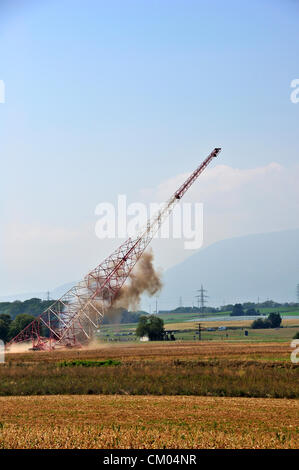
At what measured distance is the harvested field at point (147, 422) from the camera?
746 inches

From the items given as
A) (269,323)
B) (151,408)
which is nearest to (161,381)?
(151,408)

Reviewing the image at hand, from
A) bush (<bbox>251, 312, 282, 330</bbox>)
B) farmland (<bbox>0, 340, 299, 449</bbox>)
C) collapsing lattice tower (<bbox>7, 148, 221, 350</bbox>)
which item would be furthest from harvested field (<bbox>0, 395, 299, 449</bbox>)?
bush (<bbox>251, 312, 282, 330</bbox>)

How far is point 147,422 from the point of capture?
22672mm

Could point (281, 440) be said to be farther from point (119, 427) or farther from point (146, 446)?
A: point (119, 427)

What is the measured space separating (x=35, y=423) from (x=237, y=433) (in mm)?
7176

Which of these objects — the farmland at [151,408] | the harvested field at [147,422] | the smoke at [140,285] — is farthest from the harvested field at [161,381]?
the smoke at [140,285]

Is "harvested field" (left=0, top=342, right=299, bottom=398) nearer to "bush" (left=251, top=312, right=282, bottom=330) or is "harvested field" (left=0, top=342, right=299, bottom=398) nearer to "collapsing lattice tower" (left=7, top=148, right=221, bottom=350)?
"collapsing lattice tower" (left=7, top=148, right=221, bottom=350)

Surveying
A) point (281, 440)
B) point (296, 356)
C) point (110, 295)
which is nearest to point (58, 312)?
point (110, 295)

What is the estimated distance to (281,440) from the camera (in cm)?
1916

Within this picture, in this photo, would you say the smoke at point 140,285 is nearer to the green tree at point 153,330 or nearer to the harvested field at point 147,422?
the green tree at point 153,330

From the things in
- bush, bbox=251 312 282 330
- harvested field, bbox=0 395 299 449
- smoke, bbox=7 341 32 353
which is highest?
bush, bbox=251 312 282 330

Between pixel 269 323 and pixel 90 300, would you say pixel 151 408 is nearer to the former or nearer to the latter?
Answer: pixel 90 300

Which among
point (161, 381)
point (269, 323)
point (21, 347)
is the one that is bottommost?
point (21, 347)

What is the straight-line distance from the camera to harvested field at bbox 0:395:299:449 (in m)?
18.9
